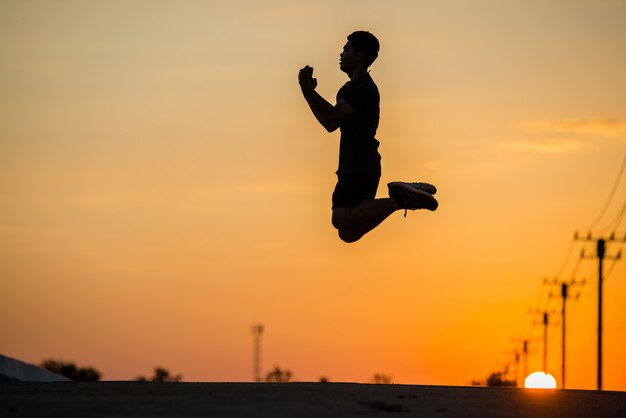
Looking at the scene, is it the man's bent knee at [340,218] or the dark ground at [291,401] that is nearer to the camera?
the dark ground at [291,401]

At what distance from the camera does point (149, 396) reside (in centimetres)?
1266

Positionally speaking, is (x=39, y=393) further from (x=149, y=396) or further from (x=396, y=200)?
(x=396, y=200)

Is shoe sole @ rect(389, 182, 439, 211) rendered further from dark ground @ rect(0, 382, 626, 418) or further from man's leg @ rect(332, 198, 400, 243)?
dark ground @ rect(0, 382, 626, 418)

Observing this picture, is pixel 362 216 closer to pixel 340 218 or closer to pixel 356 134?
pixel 340 218

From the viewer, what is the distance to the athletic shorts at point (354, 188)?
14.9m

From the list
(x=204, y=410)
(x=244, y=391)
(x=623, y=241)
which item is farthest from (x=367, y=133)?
(x=623, y=241)

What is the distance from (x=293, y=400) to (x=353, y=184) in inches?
132

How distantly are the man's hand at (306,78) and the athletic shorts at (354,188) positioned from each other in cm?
106

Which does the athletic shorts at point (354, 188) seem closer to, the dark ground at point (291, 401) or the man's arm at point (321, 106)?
the man's arm at point (321, 106)

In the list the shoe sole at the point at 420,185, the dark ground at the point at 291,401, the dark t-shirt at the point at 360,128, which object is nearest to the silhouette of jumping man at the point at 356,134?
the dark t-shirt at the point at 360,128

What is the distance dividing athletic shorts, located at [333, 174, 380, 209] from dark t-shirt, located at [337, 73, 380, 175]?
91 mm

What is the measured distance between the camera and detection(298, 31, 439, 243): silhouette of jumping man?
1449 cm

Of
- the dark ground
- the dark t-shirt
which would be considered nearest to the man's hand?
the dark t-shirt

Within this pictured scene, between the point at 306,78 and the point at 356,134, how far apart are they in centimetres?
80
